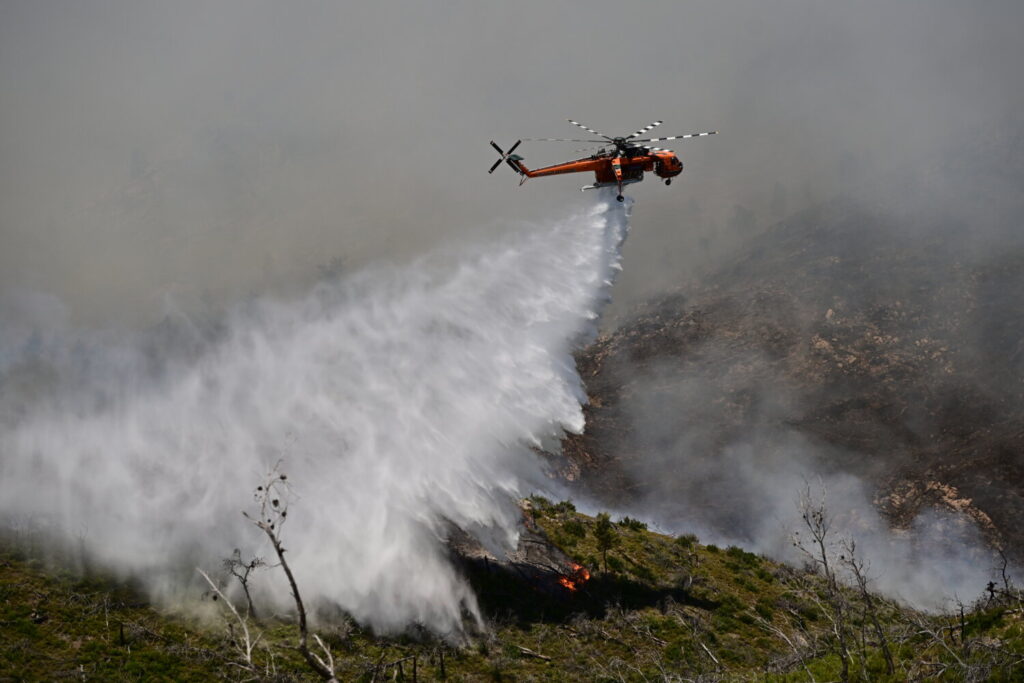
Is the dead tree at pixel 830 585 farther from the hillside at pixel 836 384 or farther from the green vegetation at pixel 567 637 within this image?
the hillside at pixel 836 384

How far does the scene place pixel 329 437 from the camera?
104 ft

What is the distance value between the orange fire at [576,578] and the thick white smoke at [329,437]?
11.4ft

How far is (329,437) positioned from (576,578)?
48.1 ft

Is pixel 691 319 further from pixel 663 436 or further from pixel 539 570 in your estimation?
pixel 539 570

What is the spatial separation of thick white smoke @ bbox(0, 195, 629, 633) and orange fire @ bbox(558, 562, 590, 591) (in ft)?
11.4

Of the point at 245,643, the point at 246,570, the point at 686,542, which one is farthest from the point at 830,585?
the point at 686,542

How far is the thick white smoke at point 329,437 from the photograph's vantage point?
90.4 ft

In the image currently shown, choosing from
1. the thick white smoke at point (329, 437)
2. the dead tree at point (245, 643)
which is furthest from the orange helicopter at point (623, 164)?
the dead tree at point (245, 643)

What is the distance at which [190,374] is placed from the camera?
110 ft

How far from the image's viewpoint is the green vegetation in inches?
763

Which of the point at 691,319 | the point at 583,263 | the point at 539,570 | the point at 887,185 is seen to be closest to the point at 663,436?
the point at 691,319

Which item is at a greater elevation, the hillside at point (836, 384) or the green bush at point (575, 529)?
the hillside at point (836, 384)

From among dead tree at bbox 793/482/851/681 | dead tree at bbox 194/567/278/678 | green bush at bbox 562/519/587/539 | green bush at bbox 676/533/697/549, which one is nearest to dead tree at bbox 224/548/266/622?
dead tree at bbox 194/567/278/678

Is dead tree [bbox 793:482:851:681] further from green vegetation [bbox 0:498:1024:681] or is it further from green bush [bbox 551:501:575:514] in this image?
green bush [bbox 551:501:575:514]
